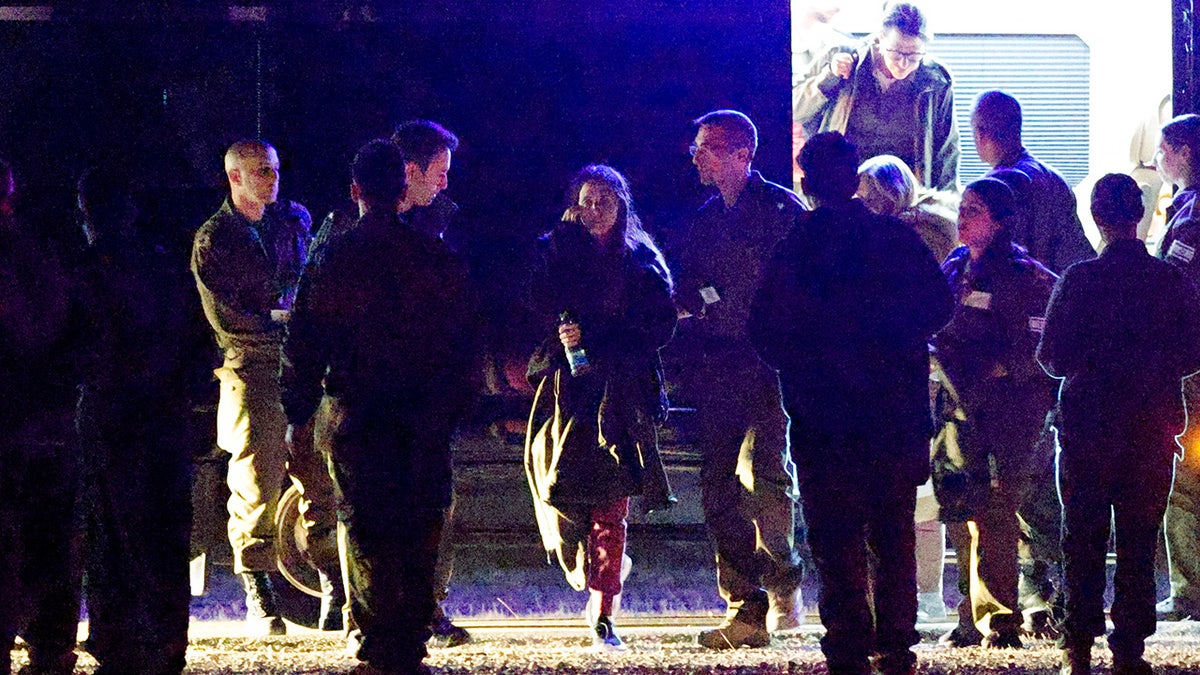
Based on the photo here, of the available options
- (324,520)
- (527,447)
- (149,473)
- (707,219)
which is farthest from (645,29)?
(149,473)

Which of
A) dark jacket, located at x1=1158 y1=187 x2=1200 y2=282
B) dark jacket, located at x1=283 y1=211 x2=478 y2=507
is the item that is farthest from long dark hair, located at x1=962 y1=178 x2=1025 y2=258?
dark jacket, located at x1=283 y1=211 x2=478 y2=507

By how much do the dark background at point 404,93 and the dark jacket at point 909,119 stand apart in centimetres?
78

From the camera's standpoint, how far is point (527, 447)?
6.93 m

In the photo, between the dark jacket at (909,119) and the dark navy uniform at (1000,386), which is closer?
the dark navy uniform at (1000,386)

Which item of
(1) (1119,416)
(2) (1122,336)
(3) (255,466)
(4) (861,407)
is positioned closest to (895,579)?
(4) (861,407)

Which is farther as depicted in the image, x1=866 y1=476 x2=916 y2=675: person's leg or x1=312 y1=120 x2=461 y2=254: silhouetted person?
x1=312 y1=120 x2=461 y2=254: silhouetted person

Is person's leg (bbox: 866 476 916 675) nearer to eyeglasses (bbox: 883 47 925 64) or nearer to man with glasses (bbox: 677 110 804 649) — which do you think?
man with glasses (bbox: 677 110 804 649)

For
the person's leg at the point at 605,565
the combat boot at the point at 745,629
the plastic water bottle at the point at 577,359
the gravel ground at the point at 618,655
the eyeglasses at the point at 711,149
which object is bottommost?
the gravel ground at the point at 618,655

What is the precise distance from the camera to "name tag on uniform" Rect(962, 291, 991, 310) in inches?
263

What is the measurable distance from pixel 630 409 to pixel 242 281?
1.80 metres

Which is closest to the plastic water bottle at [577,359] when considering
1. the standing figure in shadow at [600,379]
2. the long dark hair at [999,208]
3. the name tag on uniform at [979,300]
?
the standing figure in shadow at [600,379]

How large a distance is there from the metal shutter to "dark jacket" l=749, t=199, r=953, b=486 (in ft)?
Result: 13.6

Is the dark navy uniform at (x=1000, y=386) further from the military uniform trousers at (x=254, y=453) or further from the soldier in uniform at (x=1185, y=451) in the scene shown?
the military uniform trousers at (x=254, y=453)

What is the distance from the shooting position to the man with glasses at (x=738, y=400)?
22.4 ft
